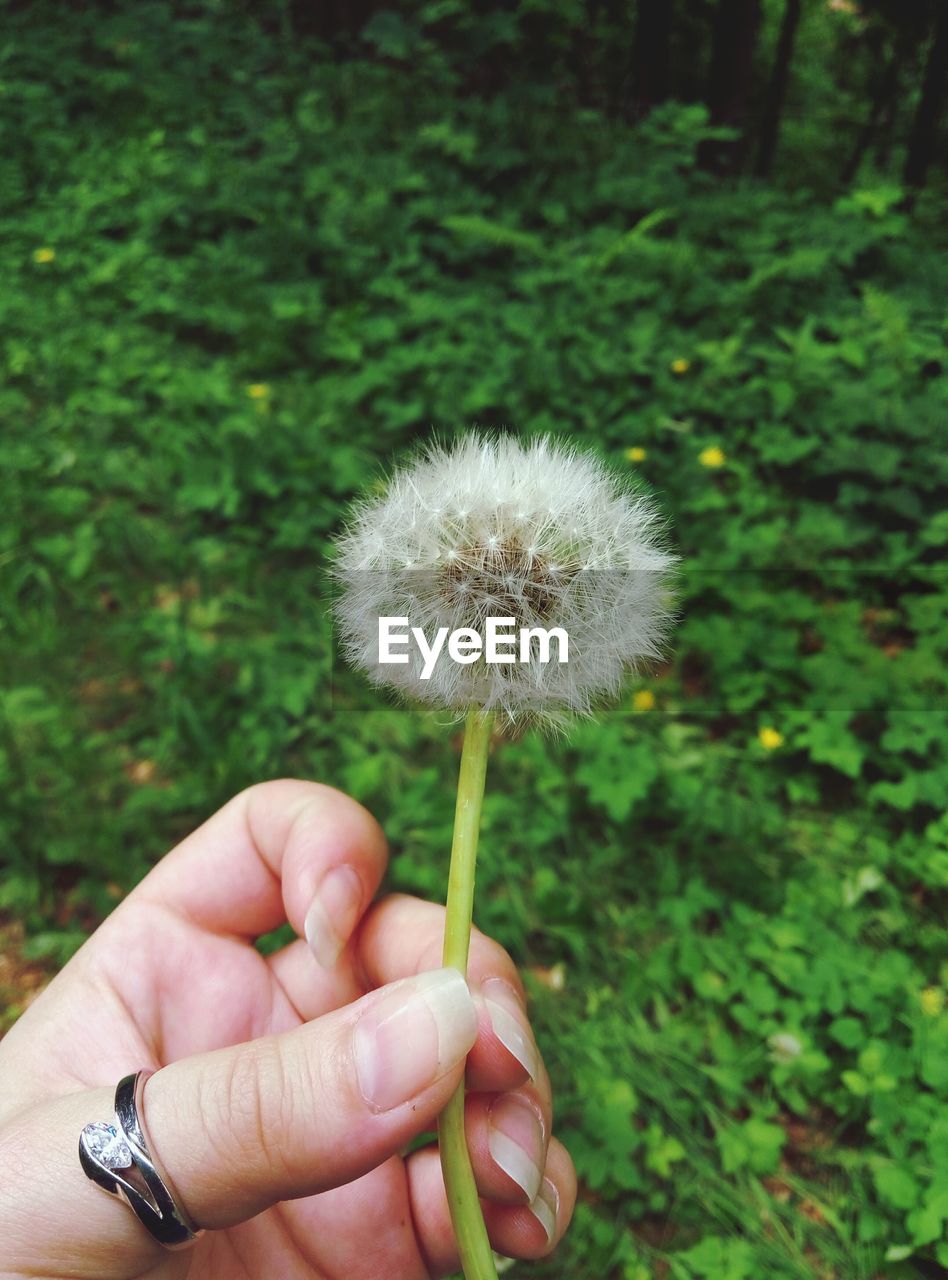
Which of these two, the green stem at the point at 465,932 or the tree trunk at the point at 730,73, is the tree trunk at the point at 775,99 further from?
the green stem at the point at 465,932

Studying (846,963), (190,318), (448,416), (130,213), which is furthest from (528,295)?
(846,963)

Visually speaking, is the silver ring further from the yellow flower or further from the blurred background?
Answer: the yellow flower

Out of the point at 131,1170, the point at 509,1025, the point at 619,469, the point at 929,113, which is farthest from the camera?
the point at 929,113

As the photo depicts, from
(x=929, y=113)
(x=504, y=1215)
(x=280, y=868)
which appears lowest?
(x=504, y=1215)

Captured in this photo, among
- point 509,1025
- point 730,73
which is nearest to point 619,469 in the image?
point 509,1025

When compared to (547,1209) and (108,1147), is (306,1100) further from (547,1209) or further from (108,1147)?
(547,1209)

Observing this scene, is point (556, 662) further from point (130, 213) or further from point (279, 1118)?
point (130, 213)

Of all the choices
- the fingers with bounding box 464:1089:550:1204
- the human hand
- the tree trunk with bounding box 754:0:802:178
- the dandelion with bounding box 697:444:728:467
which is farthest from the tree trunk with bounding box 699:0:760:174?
the fingers with bounding box 464:1089:550:1204

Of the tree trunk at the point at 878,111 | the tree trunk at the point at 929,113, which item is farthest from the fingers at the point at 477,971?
the tree trunk at the point at 878,111
